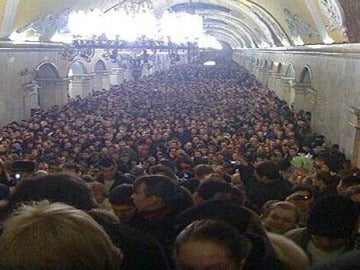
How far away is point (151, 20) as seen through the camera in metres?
14.0

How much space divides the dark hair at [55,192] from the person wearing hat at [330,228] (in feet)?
3.65

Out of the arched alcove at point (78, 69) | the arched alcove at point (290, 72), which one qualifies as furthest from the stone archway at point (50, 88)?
the arched alcove at point (290, 72)

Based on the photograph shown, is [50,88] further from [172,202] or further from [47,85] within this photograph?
[172,202]

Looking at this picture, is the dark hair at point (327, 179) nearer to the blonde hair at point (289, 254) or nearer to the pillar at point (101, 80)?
the blonde hair at point (289, 254)

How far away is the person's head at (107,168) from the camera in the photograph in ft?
21.6

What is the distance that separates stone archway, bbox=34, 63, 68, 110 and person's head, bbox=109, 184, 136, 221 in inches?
709

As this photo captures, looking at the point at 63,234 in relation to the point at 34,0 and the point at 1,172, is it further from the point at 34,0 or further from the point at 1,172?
the point at 34,0

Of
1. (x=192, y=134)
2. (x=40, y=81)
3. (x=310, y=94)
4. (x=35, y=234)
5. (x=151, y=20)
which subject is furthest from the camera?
(x=40, y=81)

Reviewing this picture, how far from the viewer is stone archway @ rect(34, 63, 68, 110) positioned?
21672 millimetres

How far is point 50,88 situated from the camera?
71.5ft

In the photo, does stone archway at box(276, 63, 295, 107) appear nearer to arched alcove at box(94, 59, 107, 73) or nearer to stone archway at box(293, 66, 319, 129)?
stone archway at box(293, 66, 319, 129)

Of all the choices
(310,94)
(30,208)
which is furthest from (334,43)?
(30,208)

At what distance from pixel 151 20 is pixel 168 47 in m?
1.05

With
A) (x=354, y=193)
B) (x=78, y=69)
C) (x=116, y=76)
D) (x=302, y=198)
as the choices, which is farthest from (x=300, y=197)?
(x=116, y=76)
